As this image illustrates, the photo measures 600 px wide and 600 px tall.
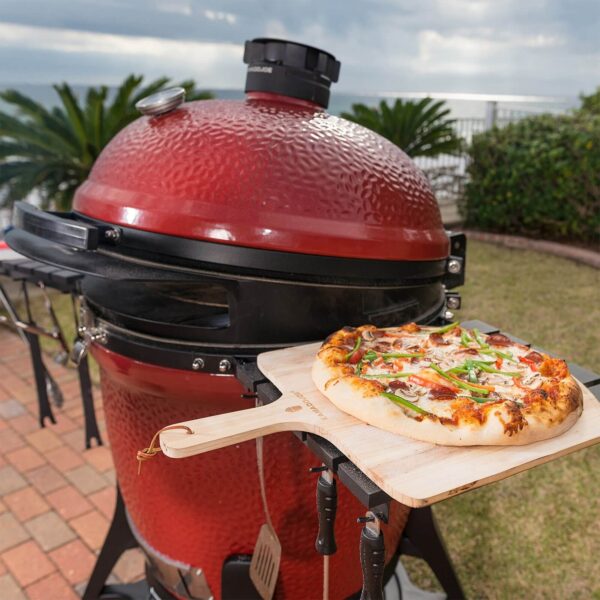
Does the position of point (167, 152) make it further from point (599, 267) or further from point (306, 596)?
point (599, 267)

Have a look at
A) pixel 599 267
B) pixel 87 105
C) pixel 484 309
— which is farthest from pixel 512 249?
pixel 87 105

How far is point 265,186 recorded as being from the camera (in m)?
1.41

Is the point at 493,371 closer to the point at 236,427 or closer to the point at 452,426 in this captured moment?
the point at 452,426

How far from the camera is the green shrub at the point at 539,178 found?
7152mm

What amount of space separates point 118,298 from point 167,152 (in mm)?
475

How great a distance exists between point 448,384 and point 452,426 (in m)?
0.21

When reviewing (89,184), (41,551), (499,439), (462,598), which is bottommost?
(41,551)

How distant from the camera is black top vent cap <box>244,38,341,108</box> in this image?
168 cm

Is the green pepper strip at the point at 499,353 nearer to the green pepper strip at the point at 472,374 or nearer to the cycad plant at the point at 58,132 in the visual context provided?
the green pepper strip at the point at 472,374

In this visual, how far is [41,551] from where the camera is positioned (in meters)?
2.64

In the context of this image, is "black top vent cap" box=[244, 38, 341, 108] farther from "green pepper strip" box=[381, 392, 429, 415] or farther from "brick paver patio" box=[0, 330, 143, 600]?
"brick paver patio" box=[0, 330, 143, 600]

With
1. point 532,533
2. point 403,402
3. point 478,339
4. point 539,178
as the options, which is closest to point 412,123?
point 539,178

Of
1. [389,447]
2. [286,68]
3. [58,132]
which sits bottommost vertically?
[389,447]

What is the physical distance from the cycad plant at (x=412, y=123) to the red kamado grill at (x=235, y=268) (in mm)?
6074
